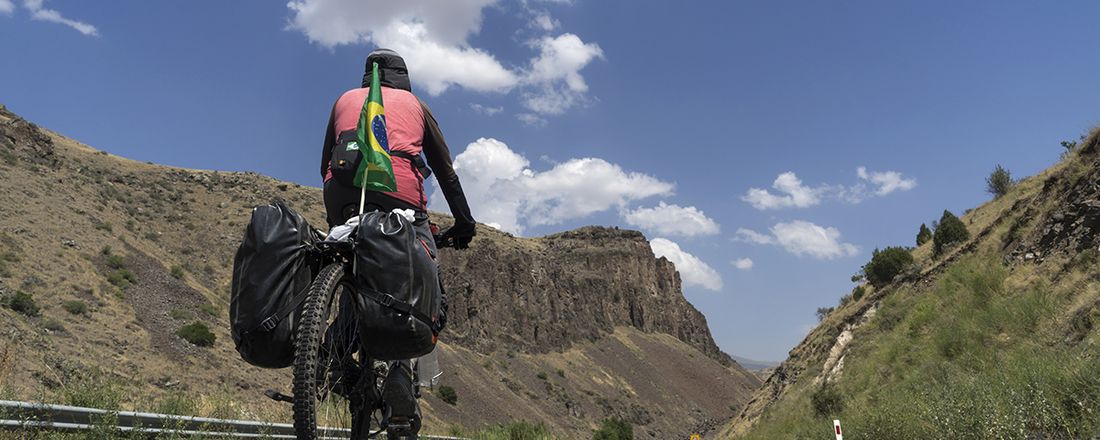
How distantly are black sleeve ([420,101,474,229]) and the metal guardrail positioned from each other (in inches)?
67.2

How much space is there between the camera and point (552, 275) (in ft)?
382

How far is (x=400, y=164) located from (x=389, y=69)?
33.3 inches

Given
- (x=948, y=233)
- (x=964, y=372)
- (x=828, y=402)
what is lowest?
(x=828, y=402)

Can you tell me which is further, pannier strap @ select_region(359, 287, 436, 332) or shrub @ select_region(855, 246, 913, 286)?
shrub @ select_region(855, 246, 913, 286)

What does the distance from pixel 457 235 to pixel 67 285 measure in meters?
41.4

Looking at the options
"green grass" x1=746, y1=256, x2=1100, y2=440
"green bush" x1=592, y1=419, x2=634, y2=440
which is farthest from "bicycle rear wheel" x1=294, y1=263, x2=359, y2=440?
"green bush" x1=592, y1=419, x2=634, y2=440

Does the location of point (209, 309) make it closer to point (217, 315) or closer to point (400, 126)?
point (217, 315)

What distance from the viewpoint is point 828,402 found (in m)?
17.5

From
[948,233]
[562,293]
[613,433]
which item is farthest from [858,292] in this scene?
[562,293]

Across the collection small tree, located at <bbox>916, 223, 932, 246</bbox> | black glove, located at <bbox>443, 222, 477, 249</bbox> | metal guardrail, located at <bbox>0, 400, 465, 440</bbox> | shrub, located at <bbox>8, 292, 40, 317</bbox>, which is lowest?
metal guardrail, located at <bbox>0, 400, 465, 440</bbox>

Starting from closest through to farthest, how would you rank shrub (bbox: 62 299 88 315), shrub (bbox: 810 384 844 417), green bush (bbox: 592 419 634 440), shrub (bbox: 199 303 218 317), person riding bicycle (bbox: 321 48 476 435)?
person riding bicycle (bbox: 321 48 476 435), shrub (bbox: 810 384 844 417), shrub (bbox: 62 299 88 315), shrub (bbox: 199 303 218 317), green bush (bbox: 592 419 634 440)

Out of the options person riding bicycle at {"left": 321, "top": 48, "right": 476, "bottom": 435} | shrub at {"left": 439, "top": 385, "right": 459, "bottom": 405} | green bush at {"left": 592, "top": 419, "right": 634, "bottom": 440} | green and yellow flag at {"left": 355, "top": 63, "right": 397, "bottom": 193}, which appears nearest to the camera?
green and yellow flag at {"left": 355, "top": 63, "right": 397, "bottom": 193}

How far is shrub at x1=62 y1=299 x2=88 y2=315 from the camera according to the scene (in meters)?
33.8

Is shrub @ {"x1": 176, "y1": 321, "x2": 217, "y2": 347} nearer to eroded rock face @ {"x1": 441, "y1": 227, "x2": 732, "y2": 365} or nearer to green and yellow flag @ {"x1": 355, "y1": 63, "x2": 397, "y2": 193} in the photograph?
green and yellow flag @ {"x1": 355, "y1": 63, "x2": 397, "y2": 193}
